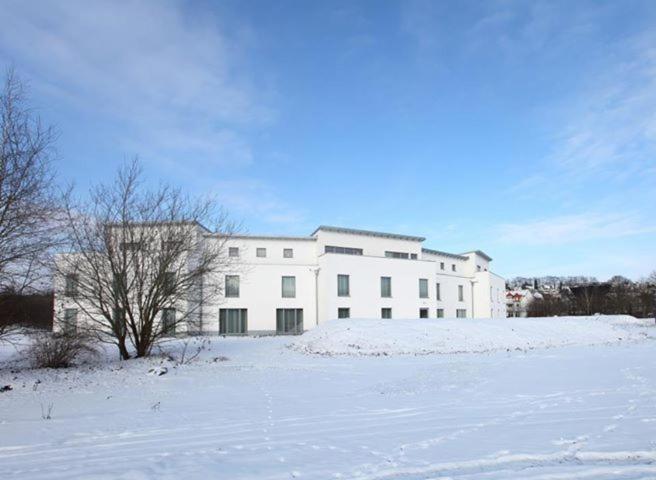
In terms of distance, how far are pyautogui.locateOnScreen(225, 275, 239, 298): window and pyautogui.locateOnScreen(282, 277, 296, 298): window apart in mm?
3608

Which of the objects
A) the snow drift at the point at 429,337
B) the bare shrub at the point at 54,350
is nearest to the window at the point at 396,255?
the snow drift at the point at 429,337

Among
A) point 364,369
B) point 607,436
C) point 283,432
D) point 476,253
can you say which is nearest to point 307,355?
point 364,369

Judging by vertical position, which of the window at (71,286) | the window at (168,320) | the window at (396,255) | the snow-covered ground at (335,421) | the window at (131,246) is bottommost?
the snow-covered ground at (335,421)

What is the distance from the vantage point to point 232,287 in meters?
38.2

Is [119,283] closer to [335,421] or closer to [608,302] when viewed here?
[335,421]

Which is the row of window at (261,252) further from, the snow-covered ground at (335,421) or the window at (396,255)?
the snow-covered ground at (335,421)

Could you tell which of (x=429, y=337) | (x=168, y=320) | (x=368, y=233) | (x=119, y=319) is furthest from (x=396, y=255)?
(x=119, y=319)

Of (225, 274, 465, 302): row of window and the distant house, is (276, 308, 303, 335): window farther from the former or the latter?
the distant house

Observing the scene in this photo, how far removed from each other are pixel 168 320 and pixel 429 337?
11.5 m

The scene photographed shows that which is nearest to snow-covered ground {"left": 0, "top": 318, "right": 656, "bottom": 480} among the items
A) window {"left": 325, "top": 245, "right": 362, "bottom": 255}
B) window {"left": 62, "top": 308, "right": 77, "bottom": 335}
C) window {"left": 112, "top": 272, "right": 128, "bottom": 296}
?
window {"left": 62, "top": 308, "right": 77, "bottom": 335}

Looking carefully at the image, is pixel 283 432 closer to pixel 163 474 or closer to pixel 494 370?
pixel 163 474

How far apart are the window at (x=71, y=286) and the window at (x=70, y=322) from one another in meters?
0.60

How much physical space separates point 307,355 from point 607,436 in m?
15.0

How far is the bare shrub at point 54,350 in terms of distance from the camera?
16.1m
